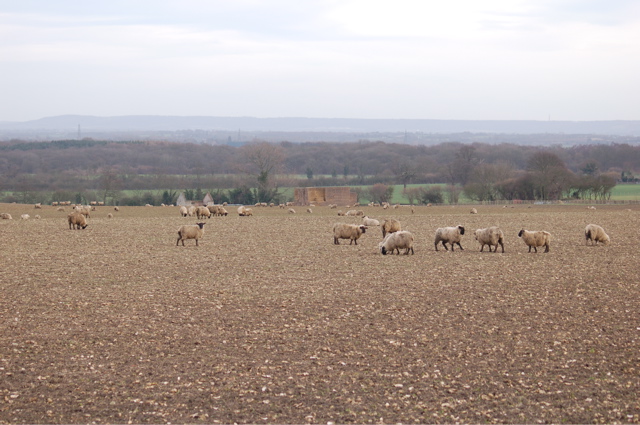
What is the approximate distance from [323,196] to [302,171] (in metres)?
91.9

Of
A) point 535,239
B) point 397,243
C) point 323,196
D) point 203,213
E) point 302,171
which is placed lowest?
point 302,171

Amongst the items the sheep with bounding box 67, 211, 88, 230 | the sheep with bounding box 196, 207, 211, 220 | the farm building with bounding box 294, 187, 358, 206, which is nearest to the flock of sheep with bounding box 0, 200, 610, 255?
the sheep with bounding box 67, 211, 88, 230

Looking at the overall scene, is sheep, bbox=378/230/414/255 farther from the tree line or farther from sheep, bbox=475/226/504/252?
the tree line

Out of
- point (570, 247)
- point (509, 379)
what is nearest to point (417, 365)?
point (509, 379)

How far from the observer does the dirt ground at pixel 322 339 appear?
8711 mm

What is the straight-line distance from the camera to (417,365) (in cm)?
1019

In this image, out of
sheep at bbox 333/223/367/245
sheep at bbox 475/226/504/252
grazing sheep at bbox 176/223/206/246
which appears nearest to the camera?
sheep at bbox 475/226/504/252

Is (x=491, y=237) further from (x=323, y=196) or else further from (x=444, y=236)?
(x=323, y=196)

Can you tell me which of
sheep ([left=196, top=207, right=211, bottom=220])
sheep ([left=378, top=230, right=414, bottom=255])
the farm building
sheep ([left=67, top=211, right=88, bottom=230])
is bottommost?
the farm building

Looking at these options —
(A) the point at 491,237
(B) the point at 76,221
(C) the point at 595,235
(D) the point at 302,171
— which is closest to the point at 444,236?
(A) the point at 491,237

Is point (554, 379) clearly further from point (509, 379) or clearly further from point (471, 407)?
point (471, 407)

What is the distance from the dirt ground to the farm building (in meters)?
53.4

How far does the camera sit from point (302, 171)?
168m

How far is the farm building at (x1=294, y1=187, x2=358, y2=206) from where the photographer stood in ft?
246
